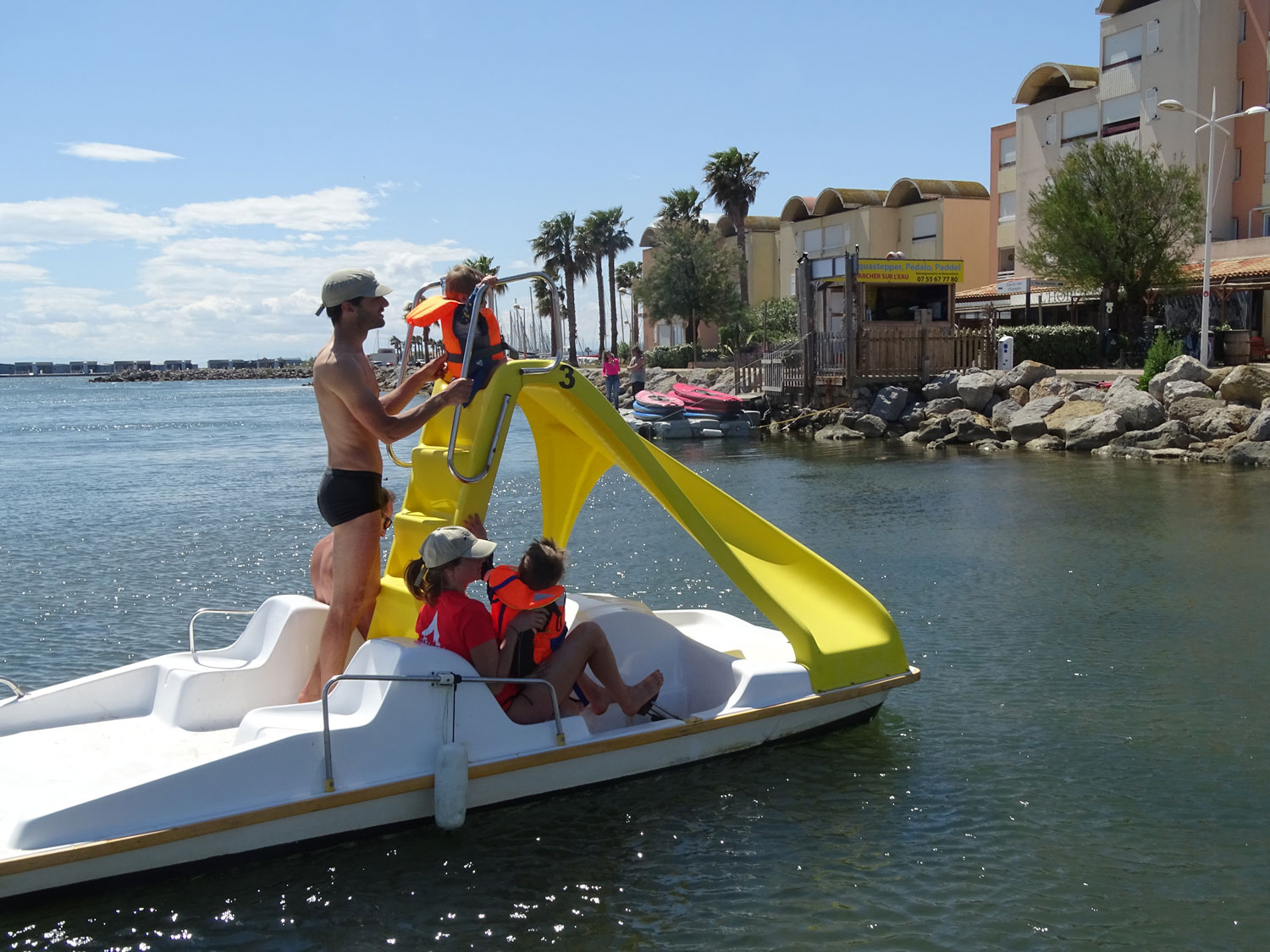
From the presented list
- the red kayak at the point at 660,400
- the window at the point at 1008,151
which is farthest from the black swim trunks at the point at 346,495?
the window at the point at 1008,151

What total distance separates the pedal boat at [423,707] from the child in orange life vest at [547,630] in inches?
10.3

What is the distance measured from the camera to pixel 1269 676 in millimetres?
7980

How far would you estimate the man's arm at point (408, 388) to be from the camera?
595 cm

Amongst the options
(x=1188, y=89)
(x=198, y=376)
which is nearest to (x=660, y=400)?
(x=1188, y=89)

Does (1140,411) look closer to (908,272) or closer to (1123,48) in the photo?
(908,272)

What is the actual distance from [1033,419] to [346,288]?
2372 centimetres

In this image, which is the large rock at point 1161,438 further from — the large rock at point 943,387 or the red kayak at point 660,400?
the red kayak at point 660,400

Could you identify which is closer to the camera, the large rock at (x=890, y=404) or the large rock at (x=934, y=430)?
the large rock at (x=934, y=430)

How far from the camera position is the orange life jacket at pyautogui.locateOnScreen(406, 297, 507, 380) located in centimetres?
606

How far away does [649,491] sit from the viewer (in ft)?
21.5

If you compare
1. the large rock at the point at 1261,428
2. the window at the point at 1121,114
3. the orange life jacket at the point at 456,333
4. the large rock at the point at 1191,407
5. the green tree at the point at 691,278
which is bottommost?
the large rock at the point at 1261,428

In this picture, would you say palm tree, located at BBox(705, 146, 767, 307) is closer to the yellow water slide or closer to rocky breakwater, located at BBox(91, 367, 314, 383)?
the yellow water slide

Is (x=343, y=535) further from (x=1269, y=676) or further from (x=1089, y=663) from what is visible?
(x=1269, y=676)

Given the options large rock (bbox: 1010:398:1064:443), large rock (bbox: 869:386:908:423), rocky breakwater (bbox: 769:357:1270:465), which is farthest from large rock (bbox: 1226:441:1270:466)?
large rock (bbox: 869:386:908:423)
